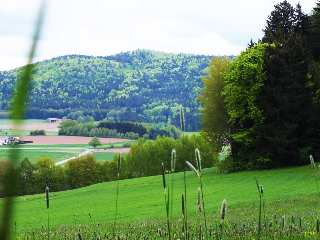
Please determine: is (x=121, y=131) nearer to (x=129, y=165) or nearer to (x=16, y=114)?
(x=129, y=165)

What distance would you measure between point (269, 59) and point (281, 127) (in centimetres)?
593

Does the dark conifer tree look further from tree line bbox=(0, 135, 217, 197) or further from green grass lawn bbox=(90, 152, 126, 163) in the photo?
green grass lawn bbox=(90, 152, 126, 163)

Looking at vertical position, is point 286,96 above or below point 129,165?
above

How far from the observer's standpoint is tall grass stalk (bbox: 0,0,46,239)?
435 millimetres

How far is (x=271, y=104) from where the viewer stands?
3591 centimetres

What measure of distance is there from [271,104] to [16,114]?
3683 cm

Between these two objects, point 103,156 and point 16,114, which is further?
point 103,156

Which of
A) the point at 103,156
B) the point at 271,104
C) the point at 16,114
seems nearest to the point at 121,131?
the point at 103,156

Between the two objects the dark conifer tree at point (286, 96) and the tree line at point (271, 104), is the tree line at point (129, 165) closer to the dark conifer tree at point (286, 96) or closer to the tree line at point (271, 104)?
the tree line at point (271, 104)

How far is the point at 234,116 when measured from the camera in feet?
118

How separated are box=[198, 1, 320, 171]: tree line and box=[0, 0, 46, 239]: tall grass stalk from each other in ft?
117

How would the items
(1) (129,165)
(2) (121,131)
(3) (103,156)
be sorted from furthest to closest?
1. (2) (121,131)
2. (3) (103,156)
3. (1) (129,165)

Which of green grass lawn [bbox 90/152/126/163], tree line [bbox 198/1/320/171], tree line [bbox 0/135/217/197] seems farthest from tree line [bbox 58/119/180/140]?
tree line [bbox 198/1/320/171]

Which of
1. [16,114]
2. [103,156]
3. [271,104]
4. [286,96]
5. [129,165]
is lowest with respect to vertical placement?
[129,165]
